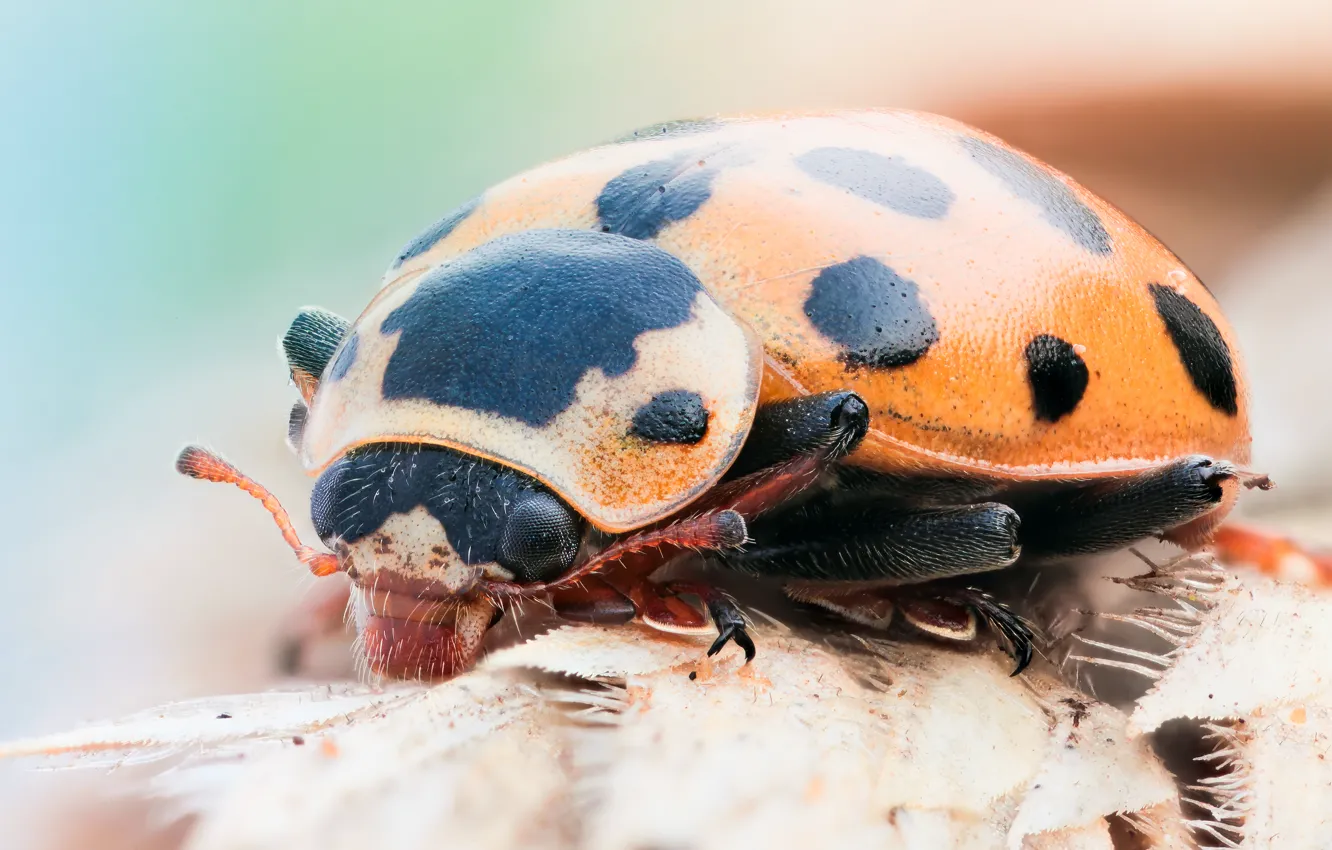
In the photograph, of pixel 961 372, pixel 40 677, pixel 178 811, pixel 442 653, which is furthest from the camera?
pixel 40 677

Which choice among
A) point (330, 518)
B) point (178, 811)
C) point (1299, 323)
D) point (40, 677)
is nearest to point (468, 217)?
point (330, 518)

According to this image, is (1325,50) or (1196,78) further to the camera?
(1196,78)

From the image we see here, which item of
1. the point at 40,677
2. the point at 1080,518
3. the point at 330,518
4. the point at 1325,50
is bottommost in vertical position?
the point at 40,677

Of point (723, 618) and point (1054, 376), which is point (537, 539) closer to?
point (723, 618)

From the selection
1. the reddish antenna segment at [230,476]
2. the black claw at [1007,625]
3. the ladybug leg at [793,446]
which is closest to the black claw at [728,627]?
the ladybug leg at [793,446]

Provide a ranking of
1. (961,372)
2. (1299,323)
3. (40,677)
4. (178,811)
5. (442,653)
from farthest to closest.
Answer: (1299,323)
(40,677)
(961,372)
(442,653)
(178,811)

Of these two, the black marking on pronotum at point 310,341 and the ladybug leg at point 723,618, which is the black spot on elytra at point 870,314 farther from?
the black marking on pronotum at point 310,341

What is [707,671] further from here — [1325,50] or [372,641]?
[1325,50]

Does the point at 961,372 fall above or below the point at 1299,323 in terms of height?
above
